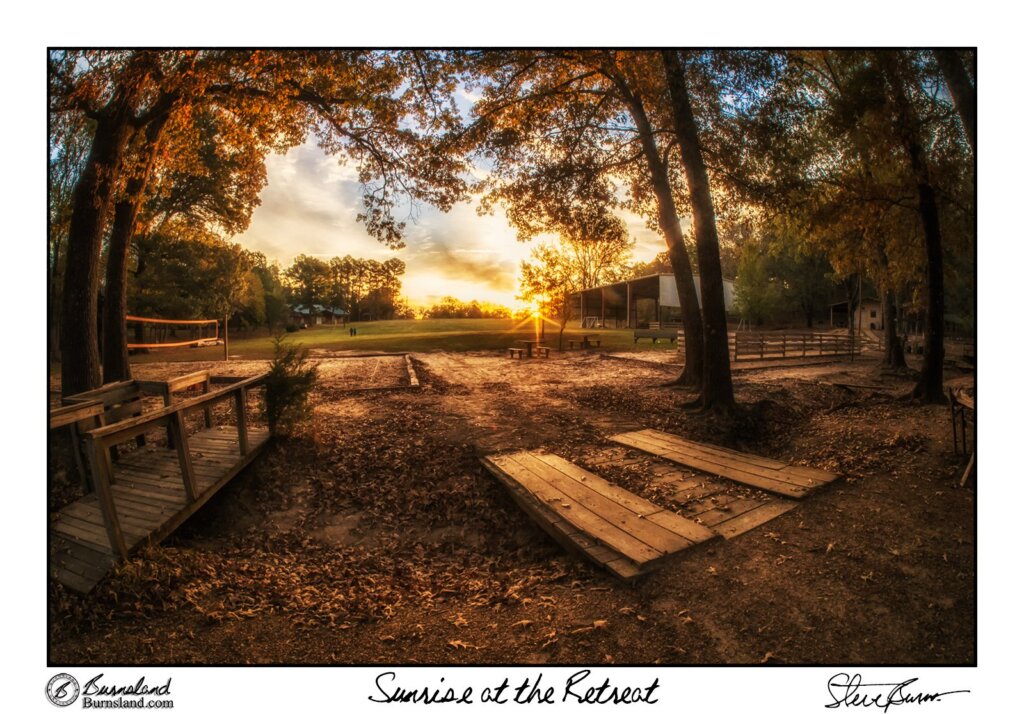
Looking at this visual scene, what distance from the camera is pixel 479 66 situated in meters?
4.88

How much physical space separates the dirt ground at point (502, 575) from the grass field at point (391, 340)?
7559 millimetres

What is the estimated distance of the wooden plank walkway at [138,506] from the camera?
312 centimetres

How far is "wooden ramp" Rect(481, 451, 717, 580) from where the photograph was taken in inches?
127

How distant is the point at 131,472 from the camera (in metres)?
4.93

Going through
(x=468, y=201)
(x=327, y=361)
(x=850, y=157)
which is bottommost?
(x=327, y=361)

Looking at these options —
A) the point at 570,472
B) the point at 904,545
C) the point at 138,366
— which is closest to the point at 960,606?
the point at 904,545

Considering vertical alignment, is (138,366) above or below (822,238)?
below

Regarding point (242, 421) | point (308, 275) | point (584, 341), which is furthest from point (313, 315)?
point (584, 341)

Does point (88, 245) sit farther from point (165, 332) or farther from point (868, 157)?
point (165, 332)
